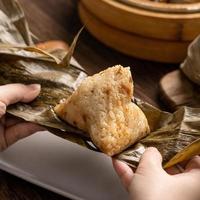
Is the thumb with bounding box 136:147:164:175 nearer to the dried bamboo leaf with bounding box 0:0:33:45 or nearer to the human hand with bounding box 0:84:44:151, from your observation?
the human hand with bounding box 0:84:44:151

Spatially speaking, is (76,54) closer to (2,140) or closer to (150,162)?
(2,140)

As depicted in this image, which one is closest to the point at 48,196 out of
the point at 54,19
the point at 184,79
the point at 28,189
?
the point at 28,189

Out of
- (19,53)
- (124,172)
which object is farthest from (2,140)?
(124,172)

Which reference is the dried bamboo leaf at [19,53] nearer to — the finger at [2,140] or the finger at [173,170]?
the finger at [2,140]

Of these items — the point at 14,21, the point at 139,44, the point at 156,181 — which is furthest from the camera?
the point at 139,44

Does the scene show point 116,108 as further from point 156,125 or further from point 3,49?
point 3,49

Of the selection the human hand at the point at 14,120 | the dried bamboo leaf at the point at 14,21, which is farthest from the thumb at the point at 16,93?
the dried bamboo leaf at the point at 14,21
